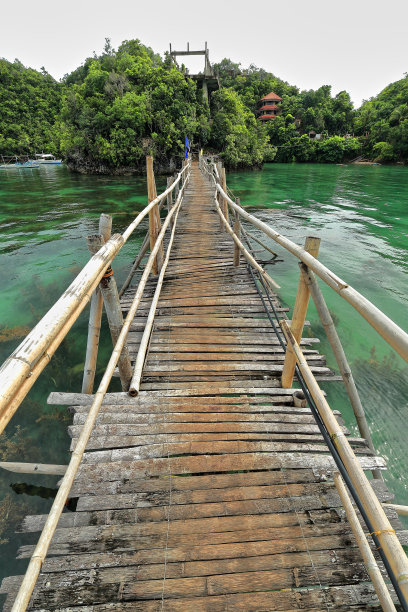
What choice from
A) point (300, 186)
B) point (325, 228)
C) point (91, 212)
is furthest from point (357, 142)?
point (91, 212)

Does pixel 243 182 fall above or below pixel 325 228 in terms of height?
above

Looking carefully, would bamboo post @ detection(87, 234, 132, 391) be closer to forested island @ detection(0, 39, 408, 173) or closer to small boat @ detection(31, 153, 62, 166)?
forested island @ detection(0, 39, 408, 173)

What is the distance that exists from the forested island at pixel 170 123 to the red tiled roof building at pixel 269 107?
1.30 metres

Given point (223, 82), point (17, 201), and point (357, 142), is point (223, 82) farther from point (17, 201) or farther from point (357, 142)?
point (17, 201)

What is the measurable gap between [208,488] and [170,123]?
28873 millimetres

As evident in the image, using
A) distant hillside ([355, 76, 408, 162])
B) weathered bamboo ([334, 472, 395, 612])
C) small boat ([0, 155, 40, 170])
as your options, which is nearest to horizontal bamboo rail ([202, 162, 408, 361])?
weathered bamboo ([334, 472, 395, 612])

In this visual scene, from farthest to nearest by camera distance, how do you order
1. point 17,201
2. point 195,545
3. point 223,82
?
1. point 223,82
2. point 17,201
3. point 195,545

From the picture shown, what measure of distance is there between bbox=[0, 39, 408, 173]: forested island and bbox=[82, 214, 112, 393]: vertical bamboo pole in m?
26.6

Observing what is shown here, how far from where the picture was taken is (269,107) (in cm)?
4816

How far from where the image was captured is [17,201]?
1722cm

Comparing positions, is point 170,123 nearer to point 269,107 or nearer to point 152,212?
point 152,212

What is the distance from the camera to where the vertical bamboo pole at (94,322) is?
209 centimetres

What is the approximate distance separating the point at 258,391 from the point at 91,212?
14889mm

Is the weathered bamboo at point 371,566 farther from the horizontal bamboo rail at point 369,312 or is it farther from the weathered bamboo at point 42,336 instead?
the weathered bamboo at point 42,336
